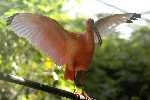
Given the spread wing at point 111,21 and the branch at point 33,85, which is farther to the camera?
the spread wing at point 111,21

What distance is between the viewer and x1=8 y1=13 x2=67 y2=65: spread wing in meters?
1.57

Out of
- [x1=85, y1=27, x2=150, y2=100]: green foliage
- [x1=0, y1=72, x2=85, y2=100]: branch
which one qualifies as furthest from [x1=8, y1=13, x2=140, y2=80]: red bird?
[x1=85, y1=27, x2=150, y2=100]: green foliage

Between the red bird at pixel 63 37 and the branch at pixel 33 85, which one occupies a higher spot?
the red bird at pixel 63 37

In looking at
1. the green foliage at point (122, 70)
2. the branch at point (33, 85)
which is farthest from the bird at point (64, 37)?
the green foliage at point (122, 70)

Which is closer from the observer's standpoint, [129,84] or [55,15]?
[55,15]

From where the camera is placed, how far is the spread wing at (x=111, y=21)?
162 centimetres

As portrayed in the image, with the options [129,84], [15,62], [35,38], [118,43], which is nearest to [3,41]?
[15,62]

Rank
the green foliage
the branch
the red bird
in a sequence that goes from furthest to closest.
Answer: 1. the green foliage
2. the red bird
3. the branch

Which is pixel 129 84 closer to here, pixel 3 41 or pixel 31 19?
pixel 3 41

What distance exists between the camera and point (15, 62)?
293cm

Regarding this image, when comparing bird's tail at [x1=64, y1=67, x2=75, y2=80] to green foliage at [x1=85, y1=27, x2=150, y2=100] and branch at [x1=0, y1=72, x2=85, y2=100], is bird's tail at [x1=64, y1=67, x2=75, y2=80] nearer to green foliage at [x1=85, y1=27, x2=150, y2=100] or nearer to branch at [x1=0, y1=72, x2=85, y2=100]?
branch at [x1=0, y1=72, x2=85, y2=100]

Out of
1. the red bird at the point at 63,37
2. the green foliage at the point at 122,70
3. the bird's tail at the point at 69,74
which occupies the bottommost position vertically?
the green foliage at the point at 122,70

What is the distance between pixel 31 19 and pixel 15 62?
1.38m

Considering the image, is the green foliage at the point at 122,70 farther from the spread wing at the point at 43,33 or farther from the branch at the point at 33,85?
the branch at the point at 33,85
